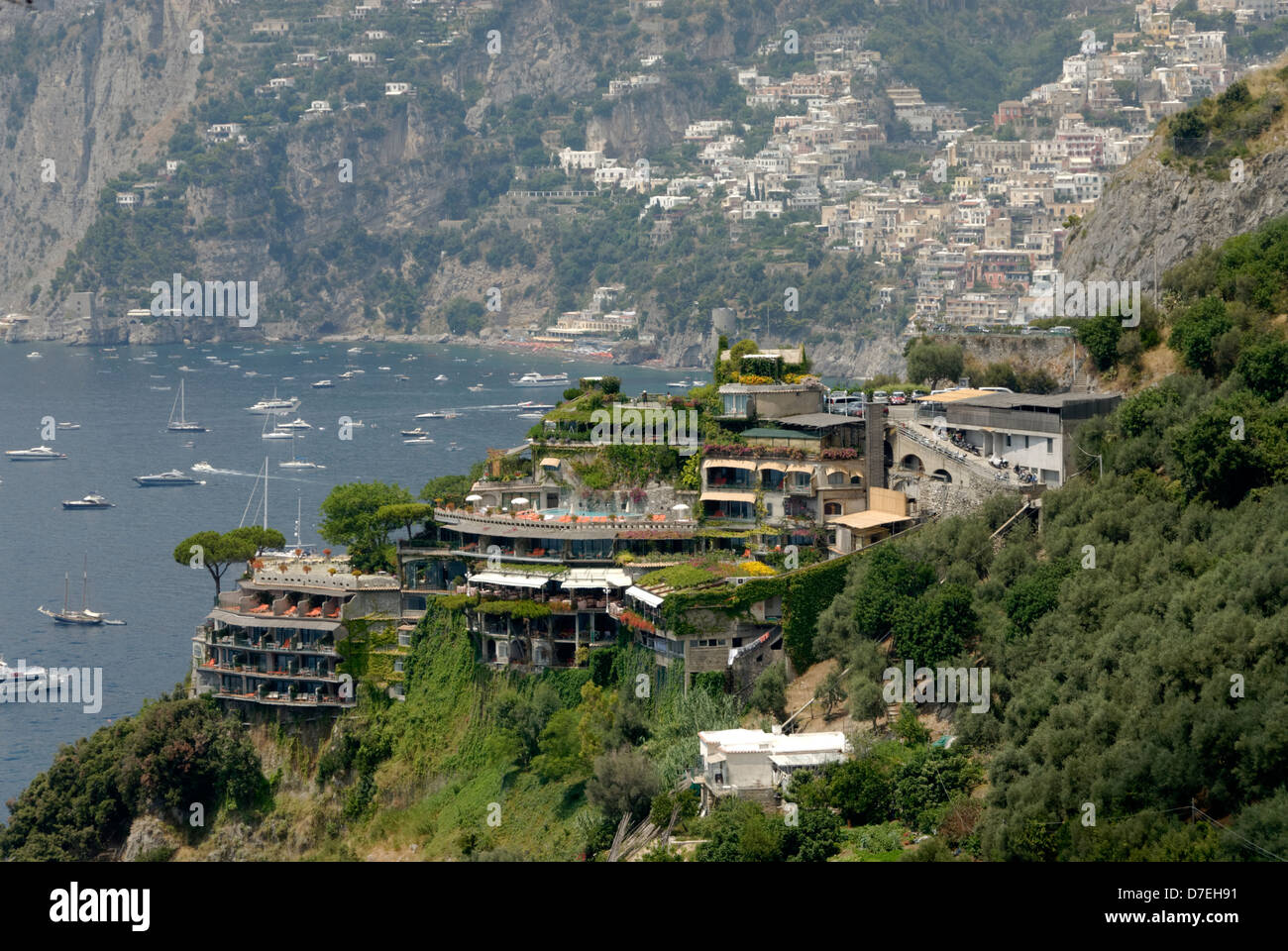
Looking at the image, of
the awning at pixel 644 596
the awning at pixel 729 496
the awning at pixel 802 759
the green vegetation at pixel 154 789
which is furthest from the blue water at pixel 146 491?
the awning at pixel 802 759

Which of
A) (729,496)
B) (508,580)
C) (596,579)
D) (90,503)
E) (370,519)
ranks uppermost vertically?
(729,496)

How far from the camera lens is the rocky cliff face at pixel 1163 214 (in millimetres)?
64312

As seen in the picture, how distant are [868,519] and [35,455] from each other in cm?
11080

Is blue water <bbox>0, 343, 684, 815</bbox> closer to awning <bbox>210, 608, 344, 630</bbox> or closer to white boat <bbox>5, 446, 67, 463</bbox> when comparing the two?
white boat <bbox>5, 446, 67, 463</bbox>

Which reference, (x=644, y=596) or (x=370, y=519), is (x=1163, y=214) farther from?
(x=370, y=519)

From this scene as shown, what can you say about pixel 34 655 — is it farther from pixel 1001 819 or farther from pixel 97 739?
pixel 1001 819

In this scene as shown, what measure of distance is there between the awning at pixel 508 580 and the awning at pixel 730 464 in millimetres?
5431

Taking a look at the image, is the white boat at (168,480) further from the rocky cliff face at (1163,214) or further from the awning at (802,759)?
the awning at (802,759)

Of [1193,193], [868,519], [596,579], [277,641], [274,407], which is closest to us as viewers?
[596,579]

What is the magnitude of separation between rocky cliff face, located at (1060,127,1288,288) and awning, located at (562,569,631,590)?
24387 mm

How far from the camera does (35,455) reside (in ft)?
488

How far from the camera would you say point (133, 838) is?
52969 millimetres

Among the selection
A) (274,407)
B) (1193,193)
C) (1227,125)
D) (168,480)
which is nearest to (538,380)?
(274,407)

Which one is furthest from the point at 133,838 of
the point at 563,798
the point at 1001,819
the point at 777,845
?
the point at 1001,819
